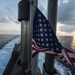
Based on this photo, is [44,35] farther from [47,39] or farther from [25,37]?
[25,37]

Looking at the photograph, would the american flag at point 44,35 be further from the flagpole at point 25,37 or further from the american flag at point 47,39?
the flagpole at point 25,37

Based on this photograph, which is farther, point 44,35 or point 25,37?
point 44,35

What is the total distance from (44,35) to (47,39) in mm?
155

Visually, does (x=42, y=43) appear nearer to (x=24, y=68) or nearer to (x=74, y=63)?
(x=74, y=63)

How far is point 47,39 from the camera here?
4.50m

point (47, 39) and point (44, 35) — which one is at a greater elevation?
point (44, 35)

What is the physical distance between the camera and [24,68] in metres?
2.74

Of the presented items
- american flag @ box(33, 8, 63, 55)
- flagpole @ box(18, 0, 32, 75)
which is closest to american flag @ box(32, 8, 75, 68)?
american flag @ box(33, 8, 63, 55)

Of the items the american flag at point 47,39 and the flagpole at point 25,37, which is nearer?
the flagpole at point 25,37

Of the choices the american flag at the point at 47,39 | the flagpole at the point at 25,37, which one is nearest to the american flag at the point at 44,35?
the american flag at the point at 47,39

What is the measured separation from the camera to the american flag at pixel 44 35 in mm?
4332

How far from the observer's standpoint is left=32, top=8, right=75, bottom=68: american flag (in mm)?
4344

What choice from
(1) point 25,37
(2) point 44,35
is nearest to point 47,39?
(2) point 44,35

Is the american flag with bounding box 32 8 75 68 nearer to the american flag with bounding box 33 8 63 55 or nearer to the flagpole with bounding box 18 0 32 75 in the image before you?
the american flag with bounding box 33 8 63 55
